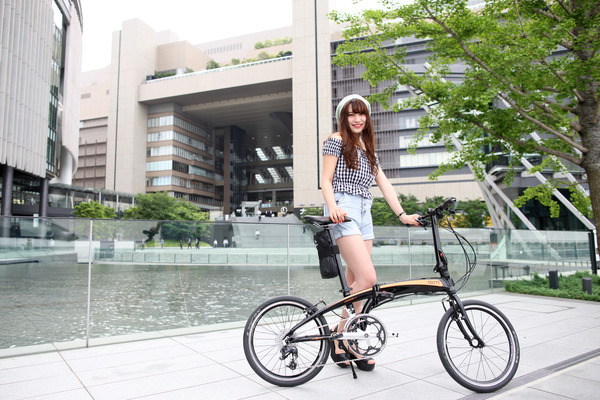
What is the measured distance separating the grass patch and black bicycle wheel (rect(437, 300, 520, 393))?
20.6 feet

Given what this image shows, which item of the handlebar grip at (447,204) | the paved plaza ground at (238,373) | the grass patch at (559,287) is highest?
the handlebar grip at (447,204)

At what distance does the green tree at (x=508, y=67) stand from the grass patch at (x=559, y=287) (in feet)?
4.80

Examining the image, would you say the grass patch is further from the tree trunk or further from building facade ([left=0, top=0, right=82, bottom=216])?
building facade ([left=0, top=0, right=82, bottom=216])

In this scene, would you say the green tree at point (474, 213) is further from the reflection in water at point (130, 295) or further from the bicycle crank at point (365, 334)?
the bicycle crank at point (365, 334)

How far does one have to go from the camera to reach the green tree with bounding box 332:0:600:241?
26.0 ft

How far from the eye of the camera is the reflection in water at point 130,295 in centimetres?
484

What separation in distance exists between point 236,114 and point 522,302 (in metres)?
84.9

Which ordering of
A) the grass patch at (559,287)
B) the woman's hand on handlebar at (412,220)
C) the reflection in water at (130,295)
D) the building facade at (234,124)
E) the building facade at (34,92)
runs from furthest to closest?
the building facade at (234,124), the building facade at (34,92), the grass patch at (559,287), the reflection in water at (130,295), the woman's hand on handlebar at (412,220)

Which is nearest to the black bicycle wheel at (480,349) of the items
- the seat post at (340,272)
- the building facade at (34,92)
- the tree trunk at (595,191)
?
the seat post at (340,272)

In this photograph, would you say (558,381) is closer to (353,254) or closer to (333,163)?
(353,254)

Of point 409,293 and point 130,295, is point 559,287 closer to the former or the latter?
point 409,293

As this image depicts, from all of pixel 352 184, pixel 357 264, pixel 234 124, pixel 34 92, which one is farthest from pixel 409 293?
pixel 234 124

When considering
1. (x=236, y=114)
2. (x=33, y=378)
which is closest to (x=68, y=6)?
(x=236, y=114)

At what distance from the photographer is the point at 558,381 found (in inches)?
114
